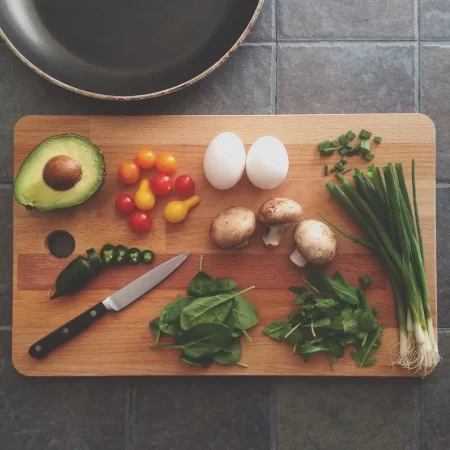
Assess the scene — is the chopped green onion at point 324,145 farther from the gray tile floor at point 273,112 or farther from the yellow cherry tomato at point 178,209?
the yellow cherry tomato at point 178,209

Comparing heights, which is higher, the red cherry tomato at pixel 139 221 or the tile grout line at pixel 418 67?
the tile grout line at pixel 418 67

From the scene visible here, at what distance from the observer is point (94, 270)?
107 centimetres

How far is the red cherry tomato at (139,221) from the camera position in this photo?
1.07 meters

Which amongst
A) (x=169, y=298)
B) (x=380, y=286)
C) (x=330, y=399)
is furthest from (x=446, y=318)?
(x=169, y=298)

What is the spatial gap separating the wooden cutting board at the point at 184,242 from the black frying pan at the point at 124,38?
0.09 metres

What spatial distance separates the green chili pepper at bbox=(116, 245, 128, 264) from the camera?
1071 mm

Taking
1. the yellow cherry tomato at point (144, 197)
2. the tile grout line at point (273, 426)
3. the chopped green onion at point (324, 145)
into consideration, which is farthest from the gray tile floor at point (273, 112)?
the yellow cherry tomato at point (144, 197)

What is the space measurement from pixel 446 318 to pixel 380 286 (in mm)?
193

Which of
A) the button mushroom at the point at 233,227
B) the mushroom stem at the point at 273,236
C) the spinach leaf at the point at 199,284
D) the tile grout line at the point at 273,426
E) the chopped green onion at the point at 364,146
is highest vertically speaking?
the chopped green onion at the point at 364,146

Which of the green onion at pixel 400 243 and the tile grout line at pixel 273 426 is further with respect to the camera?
the tile grout line at pixel 273 426

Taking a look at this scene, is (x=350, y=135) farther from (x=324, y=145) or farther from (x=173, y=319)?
(x=173, y=319)

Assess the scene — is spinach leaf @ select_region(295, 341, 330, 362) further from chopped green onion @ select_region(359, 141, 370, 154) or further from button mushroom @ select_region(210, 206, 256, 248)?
chopped green onion @ select_region(359, 141, 370, 154)

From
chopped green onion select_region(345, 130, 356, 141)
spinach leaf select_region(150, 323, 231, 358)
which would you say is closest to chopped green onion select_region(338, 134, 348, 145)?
chopped green onion select_region(345, 130, 356, 141)

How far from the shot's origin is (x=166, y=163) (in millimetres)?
1063
